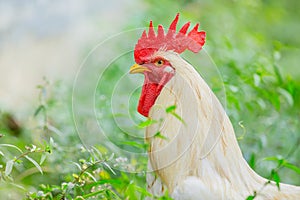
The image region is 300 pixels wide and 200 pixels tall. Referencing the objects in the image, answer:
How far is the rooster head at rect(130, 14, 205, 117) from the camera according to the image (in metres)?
2.06

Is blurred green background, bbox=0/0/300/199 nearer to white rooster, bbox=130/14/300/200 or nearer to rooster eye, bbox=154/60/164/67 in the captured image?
white rooster, bbox=130/14/300/200

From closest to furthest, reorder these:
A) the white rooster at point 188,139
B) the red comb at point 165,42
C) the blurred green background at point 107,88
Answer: the white rooster at point 188,139, the red comb at point 165,42, the blurred green background at point 107,88

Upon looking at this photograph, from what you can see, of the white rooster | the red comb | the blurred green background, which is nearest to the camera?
the white rooster

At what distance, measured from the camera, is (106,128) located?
3.16 m

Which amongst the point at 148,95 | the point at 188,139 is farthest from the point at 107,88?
the point at 188,139

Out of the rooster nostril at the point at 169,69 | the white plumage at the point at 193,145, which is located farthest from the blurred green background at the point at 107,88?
the rooster nostril at the point at 169,69

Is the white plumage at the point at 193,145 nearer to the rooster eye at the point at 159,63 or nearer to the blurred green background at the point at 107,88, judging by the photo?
the rooster eye at the point at 159,63

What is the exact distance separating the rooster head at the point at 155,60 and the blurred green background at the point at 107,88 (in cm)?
23

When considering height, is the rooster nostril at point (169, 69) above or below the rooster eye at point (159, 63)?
below

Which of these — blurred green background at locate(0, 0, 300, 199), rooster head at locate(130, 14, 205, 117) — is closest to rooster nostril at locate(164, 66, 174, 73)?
rooster head at locate(130, 14, 205, 117)

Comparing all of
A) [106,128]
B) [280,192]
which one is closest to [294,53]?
[106,128]

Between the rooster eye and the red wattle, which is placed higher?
the rooster eye

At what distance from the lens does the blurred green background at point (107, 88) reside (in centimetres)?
239

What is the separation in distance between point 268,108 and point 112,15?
266cm
